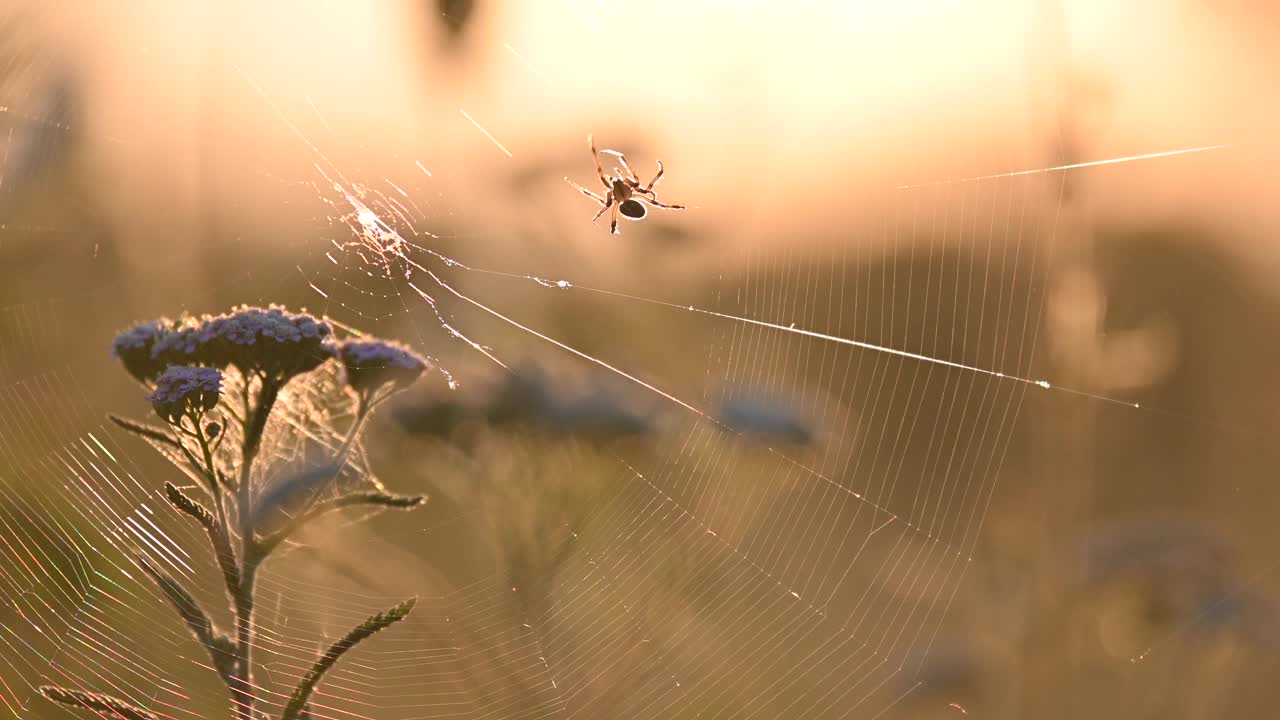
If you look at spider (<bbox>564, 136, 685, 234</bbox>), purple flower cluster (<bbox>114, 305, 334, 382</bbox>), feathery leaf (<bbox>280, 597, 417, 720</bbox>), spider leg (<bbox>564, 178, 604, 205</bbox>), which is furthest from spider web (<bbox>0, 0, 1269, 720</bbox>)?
feathery leaf (<bbox>280, 597, 417, 720</bbox>)

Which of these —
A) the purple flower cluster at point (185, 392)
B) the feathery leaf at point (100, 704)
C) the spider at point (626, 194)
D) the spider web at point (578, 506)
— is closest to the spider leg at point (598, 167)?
the spider at point (626, 194)

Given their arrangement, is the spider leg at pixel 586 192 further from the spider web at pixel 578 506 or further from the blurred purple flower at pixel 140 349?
the blurred purple flower at pixel 140 349

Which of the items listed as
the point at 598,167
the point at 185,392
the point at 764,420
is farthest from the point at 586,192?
the point at 185,392

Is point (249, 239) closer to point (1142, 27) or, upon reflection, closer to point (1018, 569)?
point (1018, 569)

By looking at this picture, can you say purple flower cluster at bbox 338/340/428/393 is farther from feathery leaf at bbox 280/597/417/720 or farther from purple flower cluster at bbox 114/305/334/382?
feathery leaf at bbox 280/597/417/720

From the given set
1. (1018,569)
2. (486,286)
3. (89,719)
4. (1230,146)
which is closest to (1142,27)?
(1230,146)

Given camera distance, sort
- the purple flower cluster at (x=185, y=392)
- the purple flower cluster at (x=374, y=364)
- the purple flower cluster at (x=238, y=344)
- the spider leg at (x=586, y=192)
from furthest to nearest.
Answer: the spider leg at (x=586, y=192) → the purple flower cluster at (x=374, y=364) → the purple flower cluster at (x=238, y=344) → the purple flower cluster at (x=185, y=392)

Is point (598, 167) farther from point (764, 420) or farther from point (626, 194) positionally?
point (764, 420)
